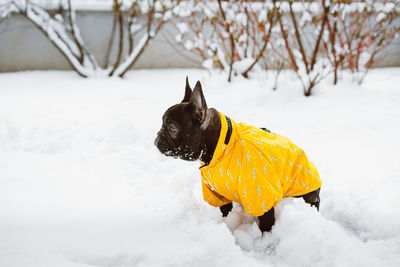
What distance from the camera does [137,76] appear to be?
5.89 m

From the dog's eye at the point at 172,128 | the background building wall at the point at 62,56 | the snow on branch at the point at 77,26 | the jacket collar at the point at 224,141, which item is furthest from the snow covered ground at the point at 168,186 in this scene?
the background building wall at the point at 62,56

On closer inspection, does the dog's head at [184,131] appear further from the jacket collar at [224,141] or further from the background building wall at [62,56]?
the background building wall at [62,56]

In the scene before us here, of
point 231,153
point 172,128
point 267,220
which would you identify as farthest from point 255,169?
point 172,128

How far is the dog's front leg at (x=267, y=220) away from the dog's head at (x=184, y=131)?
498mm

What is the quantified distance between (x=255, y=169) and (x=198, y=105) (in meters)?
0.44

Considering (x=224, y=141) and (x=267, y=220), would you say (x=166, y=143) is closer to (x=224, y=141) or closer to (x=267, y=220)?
(x=224, y=141)

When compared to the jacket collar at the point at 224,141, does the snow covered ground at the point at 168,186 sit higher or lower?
lower

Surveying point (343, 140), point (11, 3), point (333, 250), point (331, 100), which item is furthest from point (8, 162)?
point (11, 3)

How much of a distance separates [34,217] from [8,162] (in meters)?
1.02

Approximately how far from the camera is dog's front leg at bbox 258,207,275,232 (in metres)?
1.72

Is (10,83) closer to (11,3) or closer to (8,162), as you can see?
(11,3)

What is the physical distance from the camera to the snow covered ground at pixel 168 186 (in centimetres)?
149

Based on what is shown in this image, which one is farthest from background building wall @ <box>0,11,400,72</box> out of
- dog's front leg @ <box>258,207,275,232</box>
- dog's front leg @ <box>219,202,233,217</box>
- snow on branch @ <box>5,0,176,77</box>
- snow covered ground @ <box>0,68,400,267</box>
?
dog's front leg @ <box>258,207,275,232</box>

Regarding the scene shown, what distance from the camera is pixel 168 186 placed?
2.29m
